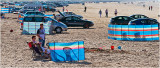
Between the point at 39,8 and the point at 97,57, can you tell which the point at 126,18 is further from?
the point at 39,8

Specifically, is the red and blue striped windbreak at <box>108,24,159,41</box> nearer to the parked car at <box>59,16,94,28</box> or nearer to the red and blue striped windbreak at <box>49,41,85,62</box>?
the red and blue striped windbreak at <box>49,41,85,62</box>

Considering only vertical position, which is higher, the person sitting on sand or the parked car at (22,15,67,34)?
the parked car at (22,15,67,34)

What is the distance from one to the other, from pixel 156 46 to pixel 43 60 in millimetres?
7192

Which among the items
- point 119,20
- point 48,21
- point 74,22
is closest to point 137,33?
point 48,21

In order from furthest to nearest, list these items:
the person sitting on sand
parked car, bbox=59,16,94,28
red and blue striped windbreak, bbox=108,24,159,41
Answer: parked car, bbox=59,16,94,28 < red and blue striped windbreak, bbox=108,24,159,41 < the person sitting on sand

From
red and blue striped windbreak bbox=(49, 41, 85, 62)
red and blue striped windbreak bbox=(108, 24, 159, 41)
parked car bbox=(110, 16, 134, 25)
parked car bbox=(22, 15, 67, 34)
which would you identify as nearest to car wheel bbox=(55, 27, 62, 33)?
parked car bbox=(22, 15, 67, 34)

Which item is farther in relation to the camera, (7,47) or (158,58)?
(7,47)

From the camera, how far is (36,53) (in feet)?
46.8

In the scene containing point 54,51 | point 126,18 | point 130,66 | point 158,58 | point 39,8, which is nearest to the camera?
point 130,66

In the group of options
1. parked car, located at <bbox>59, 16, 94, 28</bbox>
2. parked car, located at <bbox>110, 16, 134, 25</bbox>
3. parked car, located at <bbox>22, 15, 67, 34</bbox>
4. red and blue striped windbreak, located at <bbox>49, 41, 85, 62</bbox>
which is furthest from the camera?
parked car, located at <bbox>110, 16, 134, 25</bbox>

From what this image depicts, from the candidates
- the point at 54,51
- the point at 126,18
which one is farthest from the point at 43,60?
the point at 126,18

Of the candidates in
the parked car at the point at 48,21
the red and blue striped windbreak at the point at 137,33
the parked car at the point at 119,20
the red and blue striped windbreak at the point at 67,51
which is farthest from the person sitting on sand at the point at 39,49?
the parked car at the point at 119,20

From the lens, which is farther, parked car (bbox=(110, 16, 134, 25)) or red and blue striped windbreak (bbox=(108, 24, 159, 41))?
parked car (bbox=(110, 16, 134, 25))

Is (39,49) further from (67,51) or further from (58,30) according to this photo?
(58,30)
